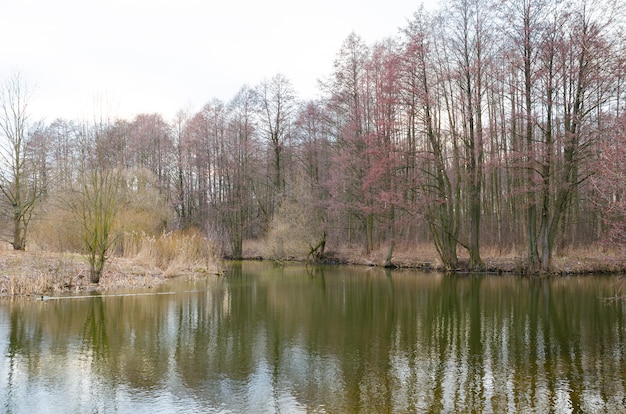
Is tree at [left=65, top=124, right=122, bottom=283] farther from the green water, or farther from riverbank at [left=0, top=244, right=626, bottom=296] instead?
the green water

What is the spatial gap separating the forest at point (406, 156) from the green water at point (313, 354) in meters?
3.84

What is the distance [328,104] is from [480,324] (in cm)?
2367

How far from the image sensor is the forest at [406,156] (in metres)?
20.2

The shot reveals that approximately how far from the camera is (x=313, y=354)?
26.9 ft

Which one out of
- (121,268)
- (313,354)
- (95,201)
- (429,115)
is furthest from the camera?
(429,115)

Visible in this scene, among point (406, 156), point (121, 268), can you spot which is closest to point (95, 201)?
point (121, 268)

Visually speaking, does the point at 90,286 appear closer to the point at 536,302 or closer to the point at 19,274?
the point at 19,274

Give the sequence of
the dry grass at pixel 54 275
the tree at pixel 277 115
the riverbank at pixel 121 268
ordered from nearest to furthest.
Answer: the dry grass at pixel 54 275
the riverbank at pixel 121 268
the tree at pixel 277 115

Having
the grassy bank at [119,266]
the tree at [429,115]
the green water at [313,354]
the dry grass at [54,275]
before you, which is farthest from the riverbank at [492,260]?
the dry grass at [54,275]

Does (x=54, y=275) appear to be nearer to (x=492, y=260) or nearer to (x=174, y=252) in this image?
(x=174, y=252)

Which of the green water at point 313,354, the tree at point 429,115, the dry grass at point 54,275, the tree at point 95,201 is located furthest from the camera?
the tree at point 429,115

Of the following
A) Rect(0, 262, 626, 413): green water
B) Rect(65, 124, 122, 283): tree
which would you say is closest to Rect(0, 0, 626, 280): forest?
Rect(65, 124, 122, 283): tree

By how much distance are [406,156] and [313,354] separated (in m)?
20.3

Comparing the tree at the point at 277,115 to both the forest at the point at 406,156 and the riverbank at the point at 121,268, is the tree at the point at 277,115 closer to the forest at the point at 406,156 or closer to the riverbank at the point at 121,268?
the forest at the point at 406,156
